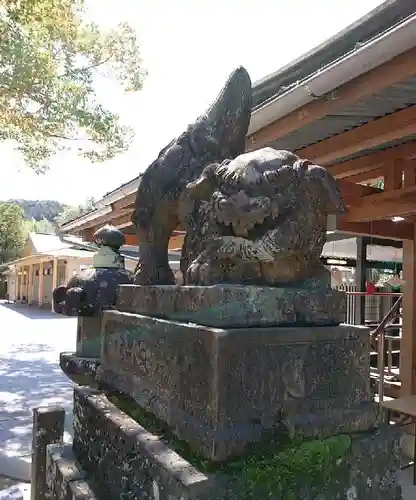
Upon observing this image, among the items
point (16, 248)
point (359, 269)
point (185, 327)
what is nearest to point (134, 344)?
point (185, 327)

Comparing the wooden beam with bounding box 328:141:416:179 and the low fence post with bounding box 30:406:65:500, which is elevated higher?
the wooden beam with bounding box 328:141:416:179

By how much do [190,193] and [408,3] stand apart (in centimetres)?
234

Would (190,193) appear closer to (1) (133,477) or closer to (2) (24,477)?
(1) (133,477)

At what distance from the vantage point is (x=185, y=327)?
1.40 m

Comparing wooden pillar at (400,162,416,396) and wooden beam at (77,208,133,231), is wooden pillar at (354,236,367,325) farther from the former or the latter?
wooden beam at (77,208,133,231)

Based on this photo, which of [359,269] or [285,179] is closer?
[285,179]

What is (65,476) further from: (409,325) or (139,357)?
(409,325)

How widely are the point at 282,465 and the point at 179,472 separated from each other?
0.27 meters

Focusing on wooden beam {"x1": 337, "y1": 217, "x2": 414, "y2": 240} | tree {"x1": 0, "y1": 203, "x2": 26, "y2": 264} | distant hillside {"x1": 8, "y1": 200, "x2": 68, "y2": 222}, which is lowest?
wooden beam {"x1": 337, "y1": 217, "x2": 414, "y2": 240}

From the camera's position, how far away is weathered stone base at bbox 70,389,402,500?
3.80ft

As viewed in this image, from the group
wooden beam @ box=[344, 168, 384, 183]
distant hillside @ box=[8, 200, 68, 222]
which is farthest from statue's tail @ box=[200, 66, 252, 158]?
distant hillside @ box=[8, 200, 68, 222]

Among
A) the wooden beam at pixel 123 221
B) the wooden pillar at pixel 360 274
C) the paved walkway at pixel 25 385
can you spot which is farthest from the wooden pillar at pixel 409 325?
the paved walkway at pixel 25 385

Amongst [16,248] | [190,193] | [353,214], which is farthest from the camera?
[16,248]

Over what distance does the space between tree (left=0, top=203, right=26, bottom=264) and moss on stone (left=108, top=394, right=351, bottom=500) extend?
36.3 meters
